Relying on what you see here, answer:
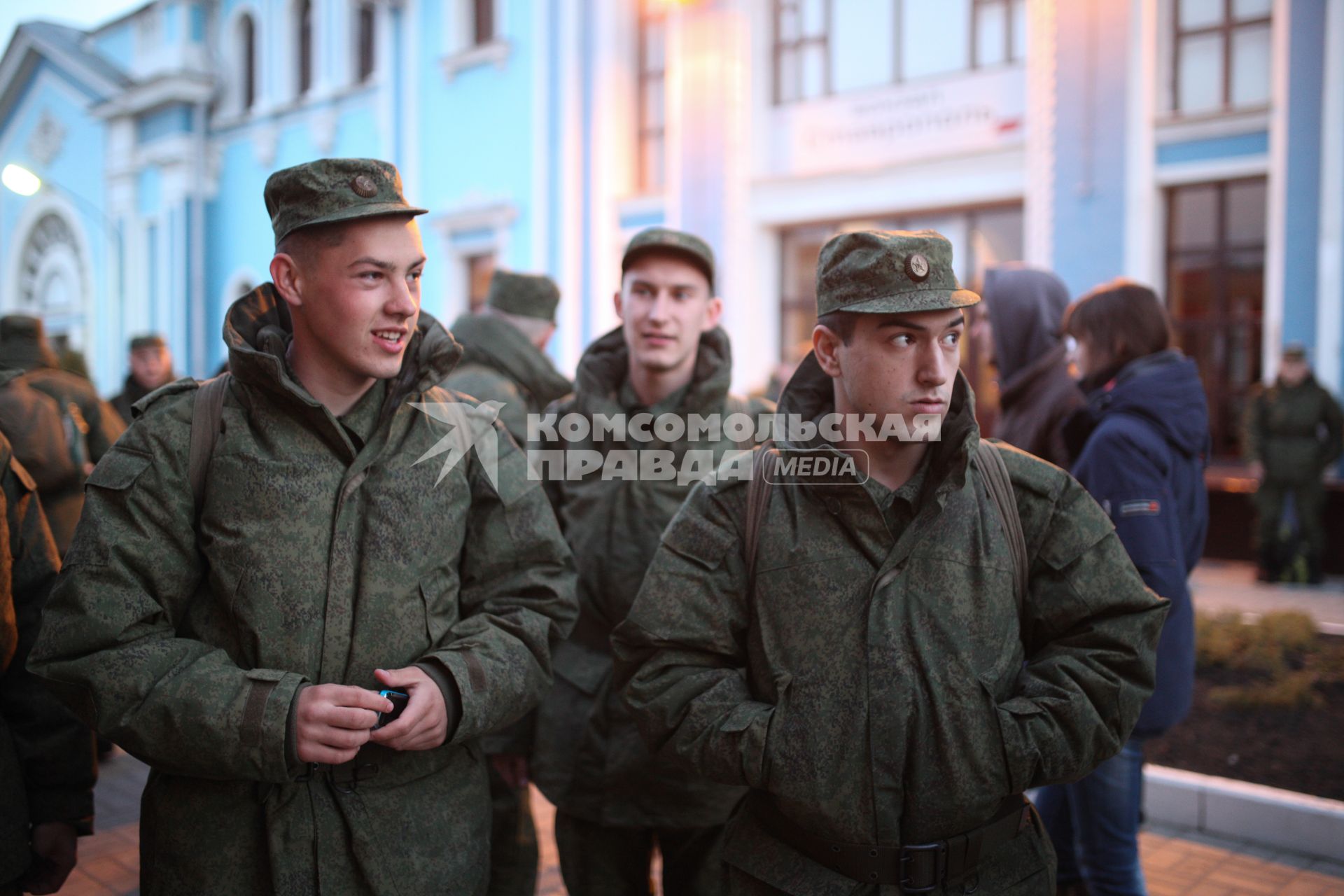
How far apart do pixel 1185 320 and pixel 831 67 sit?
5.55 m

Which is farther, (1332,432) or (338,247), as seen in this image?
(1332,432)

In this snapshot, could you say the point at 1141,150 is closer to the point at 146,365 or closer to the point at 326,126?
the point at 146,365

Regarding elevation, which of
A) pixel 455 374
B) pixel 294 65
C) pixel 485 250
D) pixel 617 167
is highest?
pixel 294 65

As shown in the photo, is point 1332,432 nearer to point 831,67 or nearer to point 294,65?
point 831,67

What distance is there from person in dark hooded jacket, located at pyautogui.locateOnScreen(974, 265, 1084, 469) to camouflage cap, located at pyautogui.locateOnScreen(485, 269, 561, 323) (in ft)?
5.79

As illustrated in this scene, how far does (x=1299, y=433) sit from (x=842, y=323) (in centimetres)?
880

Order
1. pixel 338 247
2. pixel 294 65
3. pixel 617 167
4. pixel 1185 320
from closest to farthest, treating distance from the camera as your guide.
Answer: pixel 338 247, pixel 1185 320, pixel 617 167, pixel 294 65

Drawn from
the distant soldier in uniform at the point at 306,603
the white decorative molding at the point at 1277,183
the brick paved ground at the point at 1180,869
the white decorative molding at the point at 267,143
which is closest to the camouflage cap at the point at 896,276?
the distant soldier in uniform at the point at 306,603

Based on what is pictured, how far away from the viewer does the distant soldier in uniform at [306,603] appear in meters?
1.86

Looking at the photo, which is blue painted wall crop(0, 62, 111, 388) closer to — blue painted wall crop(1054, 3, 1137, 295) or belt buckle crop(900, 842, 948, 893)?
blue painted wall crop(1054, 3, 1137, 295)

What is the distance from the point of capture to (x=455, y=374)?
155 inches

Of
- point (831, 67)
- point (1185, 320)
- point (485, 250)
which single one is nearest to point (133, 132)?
point (485, 250)

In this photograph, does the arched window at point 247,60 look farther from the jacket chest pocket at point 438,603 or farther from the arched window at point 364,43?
the jacket chest pocket at point 438,603

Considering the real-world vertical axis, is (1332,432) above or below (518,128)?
below
